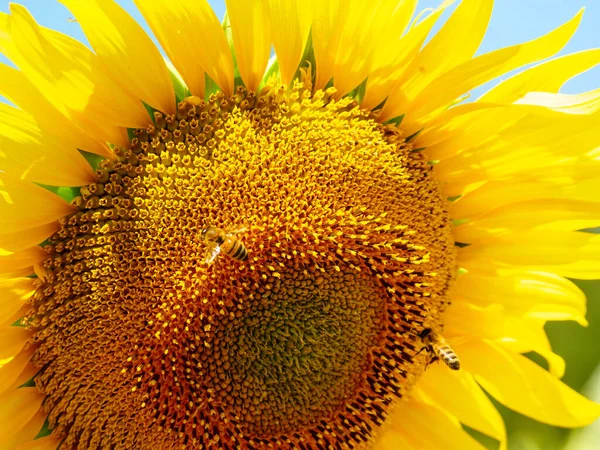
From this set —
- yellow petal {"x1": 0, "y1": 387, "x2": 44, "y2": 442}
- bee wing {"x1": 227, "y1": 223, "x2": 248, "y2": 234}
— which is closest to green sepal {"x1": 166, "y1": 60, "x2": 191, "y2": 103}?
bee wing {"x1": 227, "y1": 223, "x2": 248, "y2": 234}

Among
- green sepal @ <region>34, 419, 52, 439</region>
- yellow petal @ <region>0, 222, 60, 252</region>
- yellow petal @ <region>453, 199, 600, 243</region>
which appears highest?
yellow petal @ <region>0, 222, 60, 252</region>

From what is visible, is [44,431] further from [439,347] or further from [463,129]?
[463,129]

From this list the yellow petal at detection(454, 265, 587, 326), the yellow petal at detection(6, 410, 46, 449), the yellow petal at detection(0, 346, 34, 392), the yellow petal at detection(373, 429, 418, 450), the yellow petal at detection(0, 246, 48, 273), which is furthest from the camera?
the yellow petal at detection(373, 429, 418, 450)

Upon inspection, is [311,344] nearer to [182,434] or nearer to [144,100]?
[182,434]

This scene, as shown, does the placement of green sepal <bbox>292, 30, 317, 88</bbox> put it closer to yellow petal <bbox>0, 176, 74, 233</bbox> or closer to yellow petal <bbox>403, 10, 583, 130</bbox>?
yellow petal <bbox>403, 10, 583, 130</bbox>

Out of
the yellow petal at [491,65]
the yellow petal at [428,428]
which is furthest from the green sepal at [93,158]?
the yellow petal at [428,428]

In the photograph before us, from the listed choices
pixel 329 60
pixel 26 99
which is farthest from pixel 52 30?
pixel 329 60
